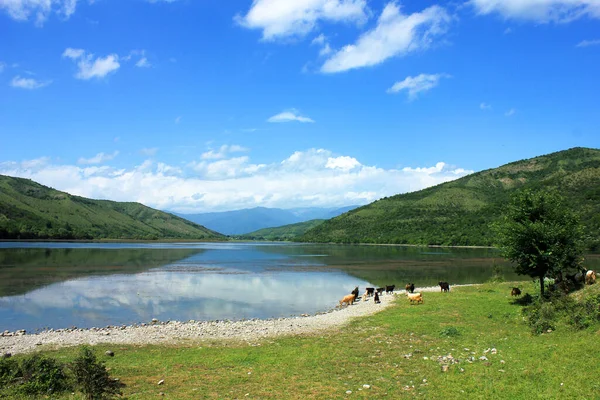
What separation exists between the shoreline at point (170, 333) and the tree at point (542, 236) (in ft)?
37.2

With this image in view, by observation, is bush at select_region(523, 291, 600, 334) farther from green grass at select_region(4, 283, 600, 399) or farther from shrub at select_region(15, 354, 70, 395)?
shrub at select_region(15, 354, 70, 395)

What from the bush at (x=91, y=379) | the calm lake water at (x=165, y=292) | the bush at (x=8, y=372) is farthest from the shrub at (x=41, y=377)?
the calm lake water at (x=165, y=292)

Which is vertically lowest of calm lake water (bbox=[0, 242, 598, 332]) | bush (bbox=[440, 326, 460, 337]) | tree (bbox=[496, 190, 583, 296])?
calm lake water (bbox=[0, 242, 598, 332])

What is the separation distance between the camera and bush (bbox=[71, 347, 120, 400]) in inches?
483

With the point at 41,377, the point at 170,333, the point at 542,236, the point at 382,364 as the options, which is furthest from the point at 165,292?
the point at 542,236

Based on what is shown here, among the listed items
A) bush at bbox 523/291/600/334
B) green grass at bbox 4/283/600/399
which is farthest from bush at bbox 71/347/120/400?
bush at bbox 523/291/600/334

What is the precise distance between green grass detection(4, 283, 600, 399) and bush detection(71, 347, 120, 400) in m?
0.73

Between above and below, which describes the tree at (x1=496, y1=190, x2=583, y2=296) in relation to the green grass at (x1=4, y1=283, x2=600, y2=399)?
above

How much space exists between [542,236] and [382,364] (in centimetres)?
1769

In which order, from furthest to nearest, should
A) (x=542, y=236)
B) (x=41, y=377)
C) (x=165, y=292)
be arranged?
(x=165, y=292), (x=542, y=236), (x=41, y=377)

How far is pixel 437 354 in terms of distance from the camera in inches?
667

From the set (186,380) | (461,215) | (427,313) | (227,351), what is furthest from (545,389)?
(461,215)

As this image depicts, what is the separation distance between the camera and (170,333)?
968 inches

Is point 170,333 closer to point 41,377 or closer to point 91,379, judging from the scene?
point 41,377
